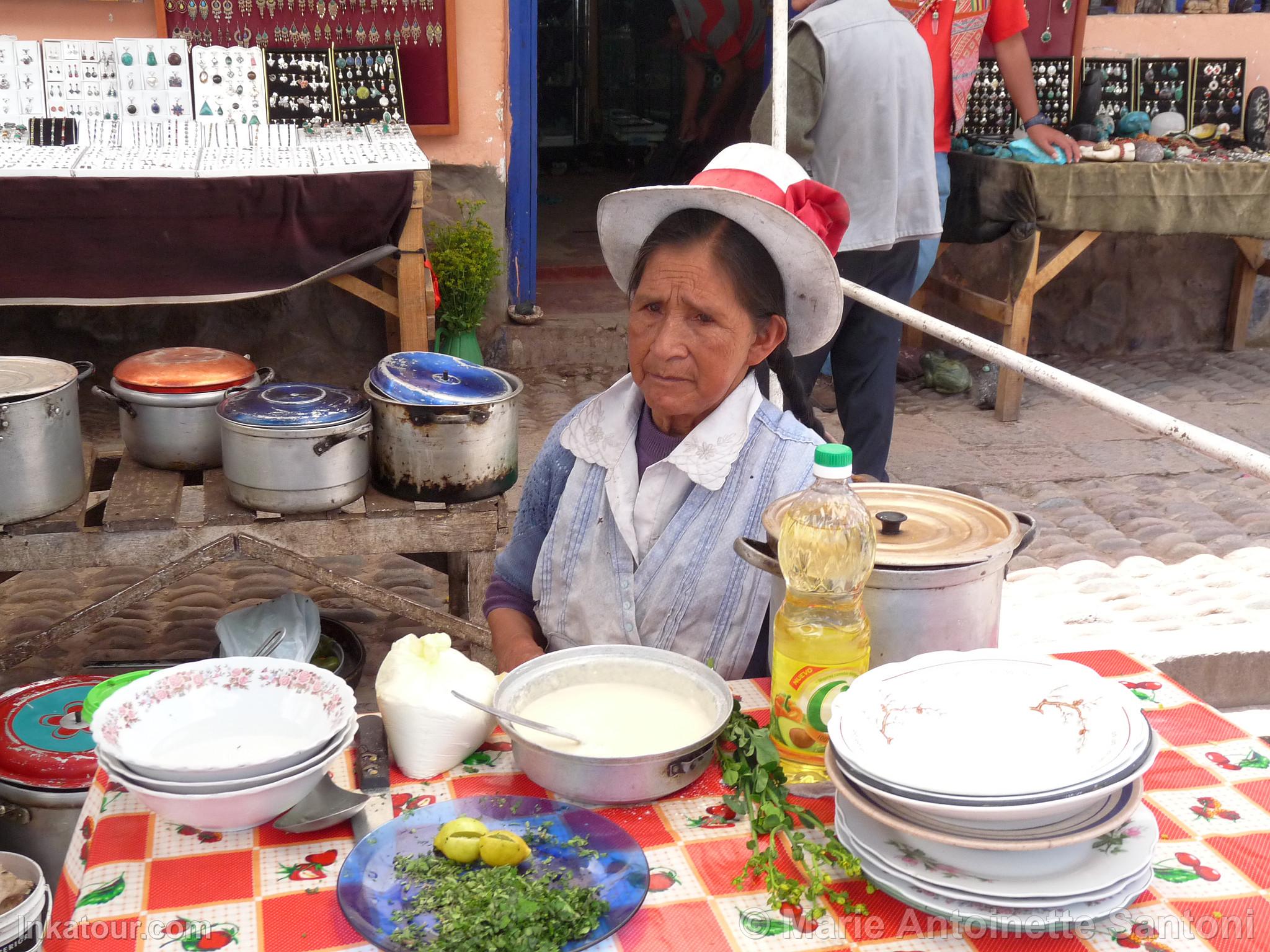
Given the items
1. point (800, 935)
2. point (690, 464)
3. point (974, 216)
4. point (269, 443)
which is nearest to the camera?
point (800, 935)

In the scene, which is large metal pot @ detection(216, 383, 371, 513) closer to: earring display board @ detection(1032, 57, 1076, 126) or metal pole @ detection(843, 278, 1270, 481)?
metal pole @ detection(843, 278, 1270, 481)

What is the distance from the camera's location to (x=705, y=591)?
1.95 meters

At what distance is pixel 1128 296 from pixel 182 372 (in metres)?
5.49

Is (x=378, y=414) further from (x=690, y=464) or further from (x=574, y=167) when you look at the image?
(x=574, y=167)

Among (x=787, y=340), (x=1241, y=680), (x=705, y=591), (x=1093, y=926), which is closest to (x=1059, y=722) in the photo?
(x=1093, y=926)

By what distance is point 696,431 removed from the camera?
6.45ft

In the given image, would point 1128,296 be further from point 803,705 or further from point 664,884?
point 664,884

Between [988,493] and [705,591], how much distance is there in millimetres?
3220

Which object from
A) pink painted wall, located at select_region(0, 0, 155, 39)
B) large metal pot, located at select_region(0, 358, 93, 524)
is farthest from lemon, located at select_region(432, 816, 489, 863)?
pink painted wall, located at select_region(0, 0, 155, 39)

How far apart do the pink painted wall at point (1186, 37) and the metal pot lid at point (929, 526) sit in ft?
18.2

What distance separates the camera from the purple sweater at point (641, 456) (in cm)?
207

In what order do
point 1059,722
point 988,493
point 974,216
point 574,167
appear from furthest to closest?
point 574,167, point 974,216, point 988,493, point 1059,722

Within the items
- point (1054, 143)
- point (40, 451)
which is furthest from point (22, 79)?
point (1054, 143)

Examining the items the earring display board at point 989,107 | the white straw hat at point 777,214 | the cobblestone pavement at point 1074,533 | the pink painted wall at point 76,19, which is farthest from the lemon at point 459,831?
the earring display board at point 989,107
